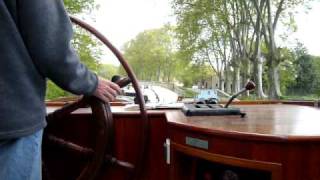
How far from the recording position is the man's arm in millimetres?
859

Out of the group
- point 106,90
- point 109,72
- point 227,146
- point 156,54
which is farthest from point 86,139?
point 156,54

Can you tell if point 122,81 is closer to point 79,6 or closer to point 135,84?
point 135,84

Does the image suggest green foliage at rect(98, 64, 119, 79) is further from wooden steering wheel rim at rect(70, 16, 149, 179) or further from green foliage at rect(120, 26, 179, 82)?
green foliage at rect(120, 26, 179, 82)

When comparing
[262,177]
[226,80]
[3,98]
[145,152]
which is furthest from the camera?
[226,80]

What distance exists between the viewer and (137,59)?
1132 centimetres

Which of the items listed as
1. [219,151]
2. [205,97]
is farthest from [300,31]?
[219,151]

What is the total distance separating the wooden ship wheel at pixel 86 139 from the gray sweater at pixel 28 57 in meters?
0.37

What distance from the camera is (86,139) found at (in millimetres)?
1576

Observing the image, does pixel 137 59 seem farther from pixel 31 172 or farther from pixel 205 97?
pixel 31 172

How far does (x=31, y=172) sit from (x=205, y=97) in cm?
109

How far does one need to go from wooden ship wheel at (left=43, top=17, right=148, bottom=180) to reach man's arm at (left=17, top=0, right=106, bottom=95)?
0.34m

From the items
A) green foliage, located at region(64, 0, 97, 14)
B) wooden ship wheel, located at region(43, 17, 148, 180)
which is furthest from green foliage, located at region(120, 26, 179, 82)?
wooden ship wheel, located at region(43, 17, 148, 180)

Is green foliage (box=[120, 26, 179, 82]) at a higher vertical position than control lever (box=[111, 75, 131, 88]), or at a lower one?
higher

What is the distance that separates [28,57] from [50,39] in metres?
0.07
